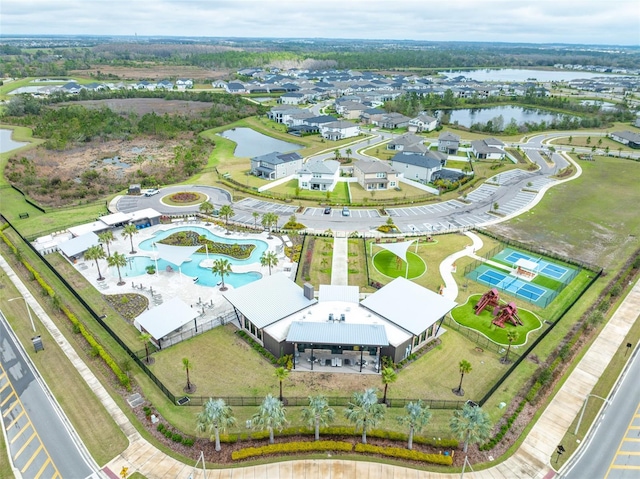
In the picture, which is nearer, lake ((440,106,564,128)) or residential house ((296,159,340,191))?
residential house ((296,159,340,191))

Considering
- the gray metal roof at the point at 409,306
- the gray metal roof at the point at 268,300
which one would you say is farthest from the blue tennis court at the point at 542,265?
the gray metal roof at the point at 268,300

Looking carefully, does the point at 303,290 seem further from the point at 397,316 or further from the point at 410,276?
the point at 410,276

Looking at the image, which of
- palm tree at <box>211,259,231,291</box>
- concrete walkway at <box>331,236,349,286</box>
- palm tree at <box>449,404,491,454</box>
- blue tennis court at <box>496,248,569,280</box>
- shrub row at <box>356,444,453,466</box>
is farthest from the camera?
blue tennis court at <box>496,248,569,280</box>

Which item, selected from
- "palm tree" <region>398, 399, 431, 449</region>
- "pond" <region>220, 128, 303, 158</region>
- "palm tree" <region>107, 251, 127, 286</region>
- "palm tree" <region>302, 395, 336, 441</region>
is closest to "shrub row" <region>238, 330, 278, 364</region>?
"palm tree" <region>302, 395, 336, 441</region>

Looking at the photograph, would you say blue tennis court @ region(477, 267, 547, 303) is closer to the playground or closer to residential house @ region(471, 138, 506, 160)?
the playground

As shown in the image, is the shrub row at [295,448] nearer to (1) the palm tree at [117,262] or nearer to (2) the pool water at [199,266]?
(2) the pool water at [199,266]

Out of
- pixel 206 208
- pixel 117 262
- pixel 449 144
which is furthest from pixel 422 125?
pixel 117 262
